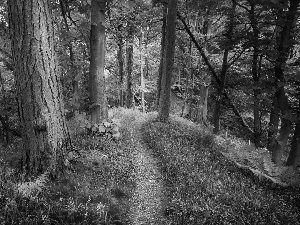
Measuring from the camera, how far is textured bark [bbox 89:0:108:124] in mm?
9117

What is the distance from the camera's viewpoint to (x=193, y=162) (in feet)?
26.1

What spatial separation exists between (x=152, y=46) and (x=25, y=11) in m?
28.3

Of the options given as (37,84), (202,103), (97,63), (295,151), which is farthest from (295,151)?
(202,103)

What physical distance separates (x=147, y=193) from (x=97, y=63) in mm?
5564

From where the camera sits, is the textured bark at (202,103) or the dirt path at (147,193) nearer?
the dirt path at (147,193)

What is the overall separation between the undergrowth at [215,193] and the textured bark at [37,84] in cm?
314

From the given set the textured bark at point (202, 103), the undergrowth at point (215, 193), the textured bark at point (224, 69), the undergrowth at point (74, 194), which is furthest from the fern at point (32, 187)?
the textured bark at point (202, 103)

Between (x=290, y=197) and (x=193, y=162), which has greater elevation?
(x=193, y=162)

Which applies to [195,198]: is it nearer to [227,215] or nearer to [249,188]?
[227,215]

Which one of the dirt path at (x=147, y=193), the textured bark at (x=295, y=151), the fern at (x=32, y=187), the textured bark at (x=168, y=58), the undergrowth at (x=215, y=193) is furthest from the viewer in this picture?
the textured bark at (x=168, y=58)

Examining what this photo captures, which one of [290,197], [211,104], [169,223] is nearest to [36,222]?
[169,223]

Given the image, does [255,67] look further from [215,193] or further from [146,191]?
[146,191]

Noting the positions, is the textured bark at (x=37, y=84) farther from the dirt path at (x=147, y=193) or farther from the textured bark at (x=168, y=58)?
the textured bark at (x=168, y=58)

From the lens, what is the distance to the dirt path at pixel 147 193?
17.7ft
